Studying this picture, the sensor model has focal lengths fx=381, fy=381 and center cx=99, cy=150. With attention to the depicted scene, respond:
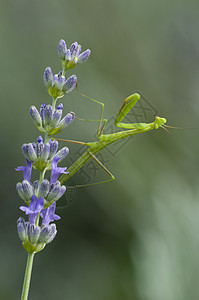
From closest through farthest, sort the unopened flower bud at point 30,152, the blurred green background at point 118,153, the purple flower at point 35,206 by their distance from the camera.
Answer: the purple flower at point 35,206, the unopened flower bud at point 30,152, the blurred green background at point 118,153

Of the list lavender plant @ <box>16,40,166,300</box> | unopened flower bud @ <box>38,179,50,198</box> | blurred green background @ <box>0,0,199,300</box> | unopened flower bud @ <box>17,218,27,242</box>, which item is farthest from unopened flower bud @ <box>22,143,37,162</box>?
blurred green background @ <box>0,0,199,300</box>

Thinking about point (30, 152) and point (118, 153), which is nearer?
point (30, 152)

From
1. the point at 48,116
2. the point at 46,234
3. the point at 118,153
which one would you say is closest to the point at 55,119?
the point at 48,116

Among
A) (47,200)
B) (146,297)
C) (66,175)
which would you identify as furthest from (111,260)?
(47,200)

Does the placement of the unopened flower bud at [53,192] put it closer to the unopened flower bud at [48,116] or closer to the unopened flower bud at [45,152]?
the unopened flower bud at [45,152]

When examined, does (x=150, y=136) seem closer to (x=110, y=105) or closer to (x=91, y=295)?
(x=110, y=105)

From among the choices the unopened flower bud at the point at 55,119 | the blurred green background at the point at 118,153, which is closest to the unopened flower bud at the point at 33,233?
the unopened flower bud at the point at 55,119

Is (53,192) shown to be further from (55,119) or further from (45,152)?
(55,119)

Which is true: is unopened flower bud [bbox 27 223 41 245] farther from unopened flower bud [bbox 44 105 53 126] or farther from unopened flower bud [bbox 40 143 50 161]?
unopened flower bud [bbox 44 105 53 126]
